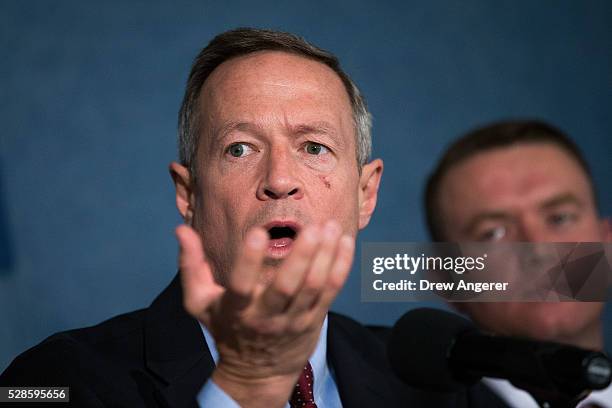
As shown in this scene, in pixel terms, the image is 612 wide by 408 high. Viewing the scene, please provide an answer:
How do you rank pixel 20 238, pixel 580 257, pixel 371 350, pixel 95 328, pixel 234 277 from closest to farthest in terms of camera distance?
pixel 234 277 → pixel 95 328 → pixel 371 350 → pixel 20 238 → pixel 580 257

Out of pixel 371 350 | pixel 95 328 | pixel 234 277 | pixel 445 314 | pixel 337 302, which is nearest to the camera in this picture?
pixel 234 277

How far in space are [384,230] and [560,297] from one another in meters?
0.44

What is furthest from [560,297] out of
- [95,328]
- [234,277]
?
[234,277]

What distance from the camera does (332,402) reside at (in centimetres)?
124

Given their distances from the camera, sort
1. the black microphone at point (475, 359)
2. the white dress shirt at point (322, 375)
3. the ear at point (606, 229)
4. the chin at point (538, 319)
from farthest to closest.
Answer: the ear at point (606, 229)
the chin at point (538, 319)
the white dress shirt at point (322, 375)
the black microphone at point (475, 359)

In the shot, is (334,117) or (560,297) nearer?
(334,117)

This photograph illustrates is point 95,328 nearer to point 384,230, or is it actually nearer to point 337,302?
point 337,302

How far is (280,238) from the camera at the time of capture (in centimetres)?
107

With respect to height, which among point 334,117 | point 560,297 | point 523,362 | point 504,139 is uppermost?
point 504,139

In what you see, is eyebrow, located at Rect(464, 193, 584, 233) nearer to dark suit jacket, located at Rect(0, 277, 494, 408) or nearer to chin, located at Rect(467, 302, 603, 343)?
chin, located at Rect(467, 302, 603, 343)

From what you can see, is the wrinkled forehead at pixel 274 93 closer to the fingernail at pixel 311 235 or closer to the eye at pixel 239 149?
the eye at pixel 239 149

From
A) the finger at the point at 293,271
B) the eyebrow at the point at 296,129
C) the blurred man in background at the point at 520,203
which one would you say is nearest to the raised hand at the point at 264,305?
the finger at the point at 293,271

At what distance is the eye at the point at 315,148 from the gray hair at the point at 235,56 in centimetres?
12

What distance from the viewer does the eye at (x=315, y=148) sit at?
1188 millimetres
